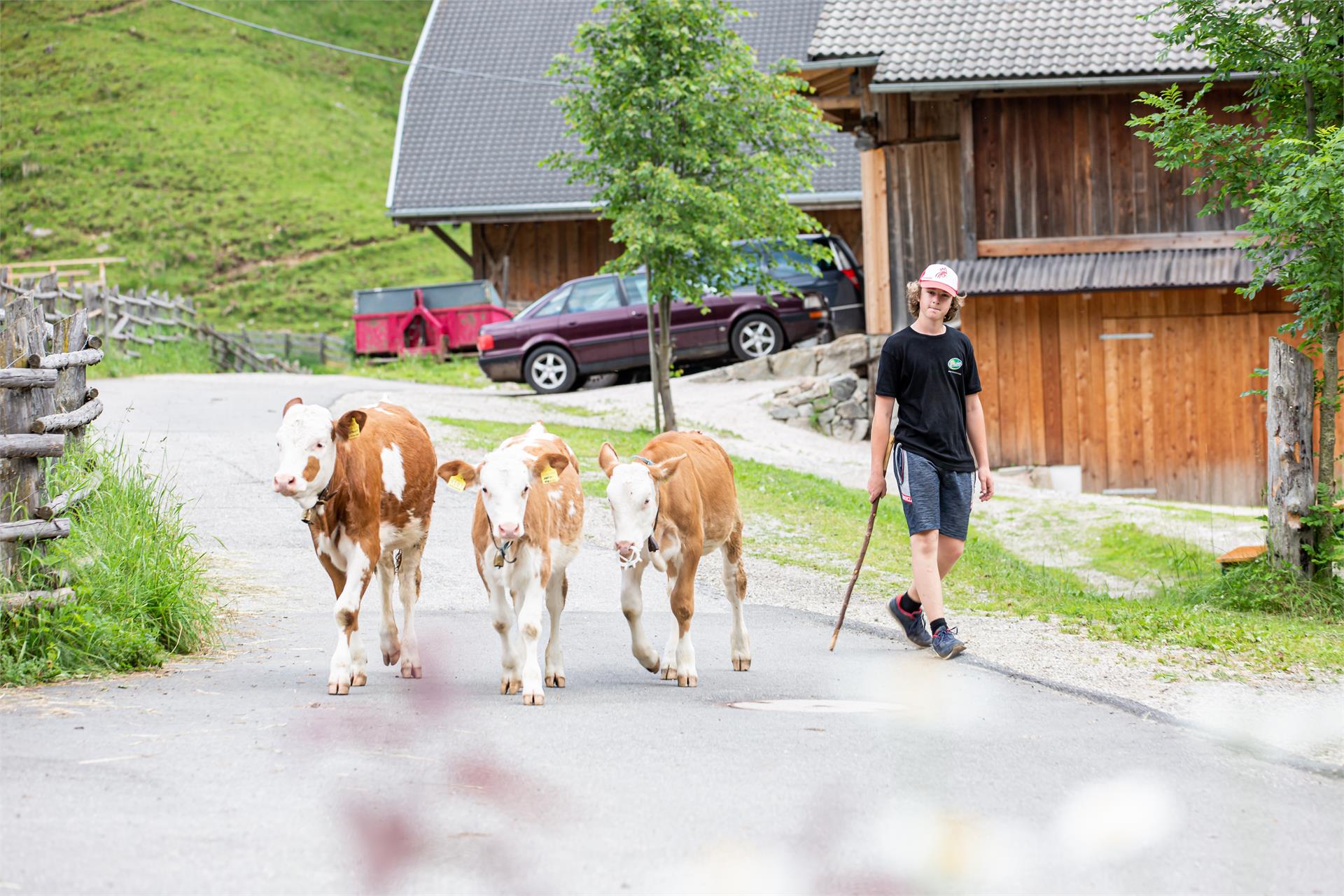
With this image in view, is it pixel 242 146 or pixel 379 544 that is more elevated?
pixel 242 146

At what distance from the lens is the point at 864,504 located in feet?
52.5

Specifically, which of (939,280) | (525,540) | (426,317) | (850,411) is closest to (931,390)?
(939,280)

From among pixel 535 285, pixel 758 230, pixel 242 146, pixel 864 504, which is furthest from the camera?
pixel 242 146

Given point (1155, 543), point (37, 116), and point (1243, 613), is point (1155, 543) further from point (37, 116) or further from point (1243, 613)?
point (37, 116)

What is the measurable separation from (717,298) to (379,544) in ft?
58.9

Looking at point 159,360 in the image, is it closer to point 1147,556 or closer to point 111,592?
point 1147,556

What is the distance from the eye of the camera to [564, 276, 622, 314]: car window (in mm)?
25125

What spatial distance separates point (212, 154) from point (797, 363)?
1364 inches

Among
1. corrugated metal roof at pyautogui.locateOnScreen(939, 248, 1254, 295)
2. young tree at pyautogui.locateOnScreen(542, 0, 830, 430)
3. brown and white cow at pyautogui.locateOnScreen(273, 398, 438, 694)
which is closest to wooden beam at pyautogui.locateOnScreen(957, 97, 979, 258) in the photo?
corrugated metal roof at pyautogui.locateOnScreen(939, 248, 1254, 295)

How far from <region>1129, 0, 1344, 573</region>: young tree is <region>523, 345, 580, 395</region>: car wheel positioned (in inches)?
565

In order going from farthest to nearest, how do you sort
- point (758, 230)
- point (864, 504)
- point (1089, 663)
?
point (758, 230) → point (864, 504) → point (1089, 663)

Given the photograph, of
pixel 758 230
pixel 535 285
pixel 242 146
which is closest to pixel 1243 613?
pixel 758 230

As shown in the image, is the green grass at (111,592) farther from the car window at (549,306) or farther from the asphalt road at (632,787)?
the car window at (549,306)

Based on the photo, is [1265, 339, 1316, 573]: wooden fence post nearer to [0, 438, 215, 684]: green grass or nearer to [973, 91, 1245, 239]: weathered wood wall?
[0, 438, 215, 684]: green grass
